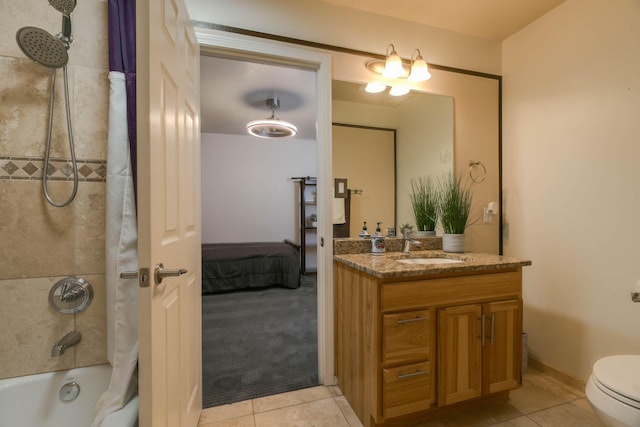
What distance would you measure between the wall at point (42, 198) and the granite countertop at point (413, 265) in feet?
4.24

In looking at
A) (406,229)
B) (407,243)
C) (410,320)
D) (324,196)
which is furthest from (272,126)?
(410,320)

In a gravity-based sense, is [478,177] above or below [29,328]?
above

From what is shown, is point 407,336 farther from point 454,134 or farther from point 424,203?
point 454,134

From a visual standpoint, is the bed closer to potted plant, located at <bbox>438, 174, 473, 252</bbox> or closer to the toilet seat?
potted plant, located at <bbox>438, 174, 473, 252</bbox>

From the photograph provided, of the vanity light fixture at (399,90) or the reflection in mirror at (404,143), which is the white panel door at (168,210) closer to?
the reflection in mirror at (404,143)

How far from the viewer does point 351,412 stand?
5.02ft

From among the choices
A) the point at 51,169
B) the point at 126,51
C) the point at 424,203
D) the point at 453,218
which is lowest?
the point at 453,218

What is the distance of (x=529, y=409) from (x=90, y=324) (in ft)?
7.83

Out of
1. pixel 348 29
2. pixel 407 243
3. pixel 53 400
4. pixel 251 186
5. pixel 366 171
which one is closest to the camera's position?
pixel 53 400

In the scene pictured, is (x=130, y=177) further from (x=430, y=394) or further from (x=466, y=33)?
(x=466, y=33)

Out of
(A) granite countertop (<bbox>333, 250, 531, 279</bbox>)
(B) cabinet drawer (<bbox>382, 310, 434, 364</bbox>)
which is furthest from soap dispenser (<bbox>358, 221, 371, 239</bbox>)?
(B) cabinet drawer (<bbox>382, 310, 434, 364</bbox>)

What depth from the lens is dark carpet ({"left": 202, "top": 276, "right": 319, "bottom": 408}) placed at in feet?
5.79

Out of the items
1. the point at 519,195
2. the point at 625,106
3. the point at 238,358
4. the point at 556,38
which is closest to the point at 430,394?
the point at 238,358

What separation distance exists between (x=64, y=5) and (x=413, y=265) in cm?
191
